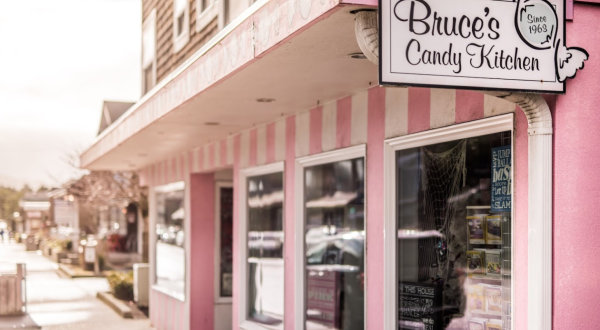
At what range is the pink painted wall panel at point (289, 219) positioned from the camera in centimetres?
785

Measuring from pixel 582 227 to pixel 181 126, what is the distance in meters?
5.59

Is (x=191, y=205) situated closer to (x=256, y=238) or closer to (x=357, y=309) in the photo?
(x=256, y=238)

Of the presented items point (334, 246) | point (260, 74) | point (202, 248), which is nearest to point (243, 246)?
point (334, 246)

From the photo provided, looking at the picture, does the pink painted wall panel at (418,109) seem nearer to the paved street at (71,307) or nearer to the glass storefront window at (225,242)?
the glass storefront window at (225,242)

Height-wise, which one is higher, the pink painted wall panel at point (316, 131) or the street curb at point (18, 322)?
the pink painted wall panel at point (316, 131)

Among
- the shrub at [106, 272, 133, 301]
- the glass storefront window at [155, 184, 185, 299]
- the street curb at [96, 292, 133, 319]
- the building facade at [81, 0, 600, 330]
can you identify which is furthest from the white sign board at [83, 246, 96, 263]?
the building facade at [81, 0, 600, 330]

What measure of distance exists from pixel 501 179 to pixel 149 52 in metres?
10.7

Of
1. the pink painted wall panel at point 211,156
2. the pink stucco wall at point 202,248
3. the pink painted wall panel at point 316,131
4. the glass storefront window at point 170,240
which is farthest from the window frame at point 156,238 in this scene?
the pink painted wall panel at point 316,131

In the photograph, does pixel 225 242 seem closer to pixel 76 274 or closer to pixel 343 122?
pixel 343 122

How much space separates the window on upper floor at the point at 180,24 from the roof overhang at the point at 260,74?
2.17 m

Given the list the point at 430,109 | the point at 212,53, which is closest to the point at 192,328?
the point at 212,53

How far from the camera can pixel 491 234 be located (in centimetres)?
518

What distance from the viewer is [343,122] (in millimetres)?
6746

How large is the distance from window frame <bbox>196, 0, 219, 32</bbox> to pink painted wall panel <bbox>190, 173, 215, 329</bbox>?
7.68 feet
